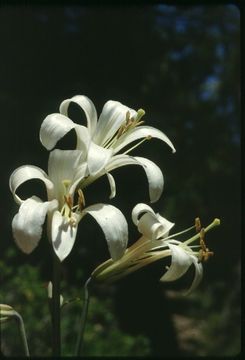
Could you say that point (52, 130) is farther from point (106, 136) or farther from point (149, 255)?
point (149, 255)

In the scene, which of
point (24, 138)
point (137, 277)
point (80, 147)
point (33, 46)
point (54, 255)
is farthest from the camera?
point (137, 277)

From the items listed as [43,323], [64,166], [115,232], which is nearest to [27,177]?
[64,166]

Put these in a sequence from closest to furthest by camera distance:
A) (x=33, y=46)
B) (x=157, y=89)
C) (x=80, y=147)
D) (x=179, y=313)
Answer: (x=80, y=147) → (x=33, y=46) → (x=157, y=89) → (x=179, y=313)

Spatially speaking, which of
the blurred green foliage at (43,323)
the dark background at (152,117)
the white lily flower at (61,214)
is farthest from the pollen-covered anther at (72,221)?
the dark background at (152,117)

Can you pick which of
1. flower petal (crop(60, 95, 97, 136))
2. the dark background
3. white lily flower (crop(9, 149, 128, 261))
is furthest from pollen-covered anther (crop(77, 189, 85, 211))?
the dark background

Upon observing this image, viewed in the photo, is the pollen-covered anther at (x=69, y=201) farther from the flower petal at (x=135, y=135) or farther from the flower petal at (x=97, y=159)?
the flower petal at (x=135, y=135)

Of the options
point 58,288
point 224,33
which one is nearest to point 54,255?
point 58,288

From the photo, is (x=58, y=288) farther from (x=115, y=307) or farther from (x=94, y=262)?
(x=115, y=307)
